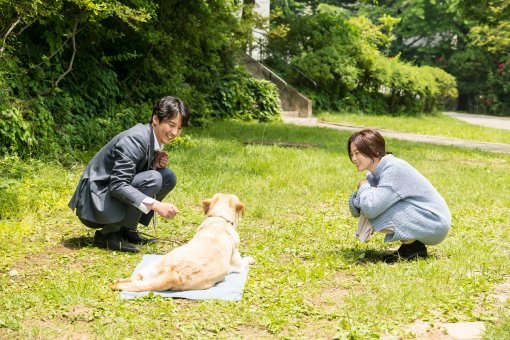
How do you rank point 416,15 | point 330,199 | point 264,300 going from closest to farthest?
point 264,300, point 330,199, point 416,15

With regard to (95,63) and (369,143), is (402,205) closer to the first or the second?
(369,143)

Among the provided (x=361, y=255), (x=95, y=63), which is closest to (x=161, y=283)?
(x=361, y=255)

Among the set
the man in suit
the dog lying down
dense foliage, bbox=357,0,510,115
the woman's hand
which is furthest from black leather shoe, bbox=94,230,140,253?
dense foliage, bbox=357,0,510,115

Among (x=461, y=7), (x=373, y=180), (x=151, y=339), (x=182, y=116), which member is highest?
(x=461, y=7)

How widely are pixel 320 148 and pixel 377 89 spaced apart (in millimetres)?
13869

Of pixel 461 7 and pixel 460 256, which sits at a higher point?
pixel 461 7

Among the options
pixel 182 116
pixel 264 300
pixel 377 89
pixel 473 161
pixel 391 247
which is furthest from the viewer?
pixel 377 89

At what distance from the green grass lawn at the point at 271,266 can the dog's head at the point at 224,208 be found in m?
0.49

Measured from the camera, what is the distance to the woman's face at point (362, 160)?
5.59 m

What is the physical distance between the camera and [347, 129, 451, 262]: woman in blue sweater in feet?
18.2

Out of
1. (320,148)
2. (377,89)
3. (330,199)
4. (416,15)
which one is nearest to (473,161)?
(320,148)

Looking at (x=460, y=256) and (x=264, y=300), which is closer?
(x=264, y=300)

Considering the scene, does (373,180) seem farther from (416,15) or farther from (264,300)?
(416,15)

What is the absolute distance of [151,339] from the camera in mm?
3848
